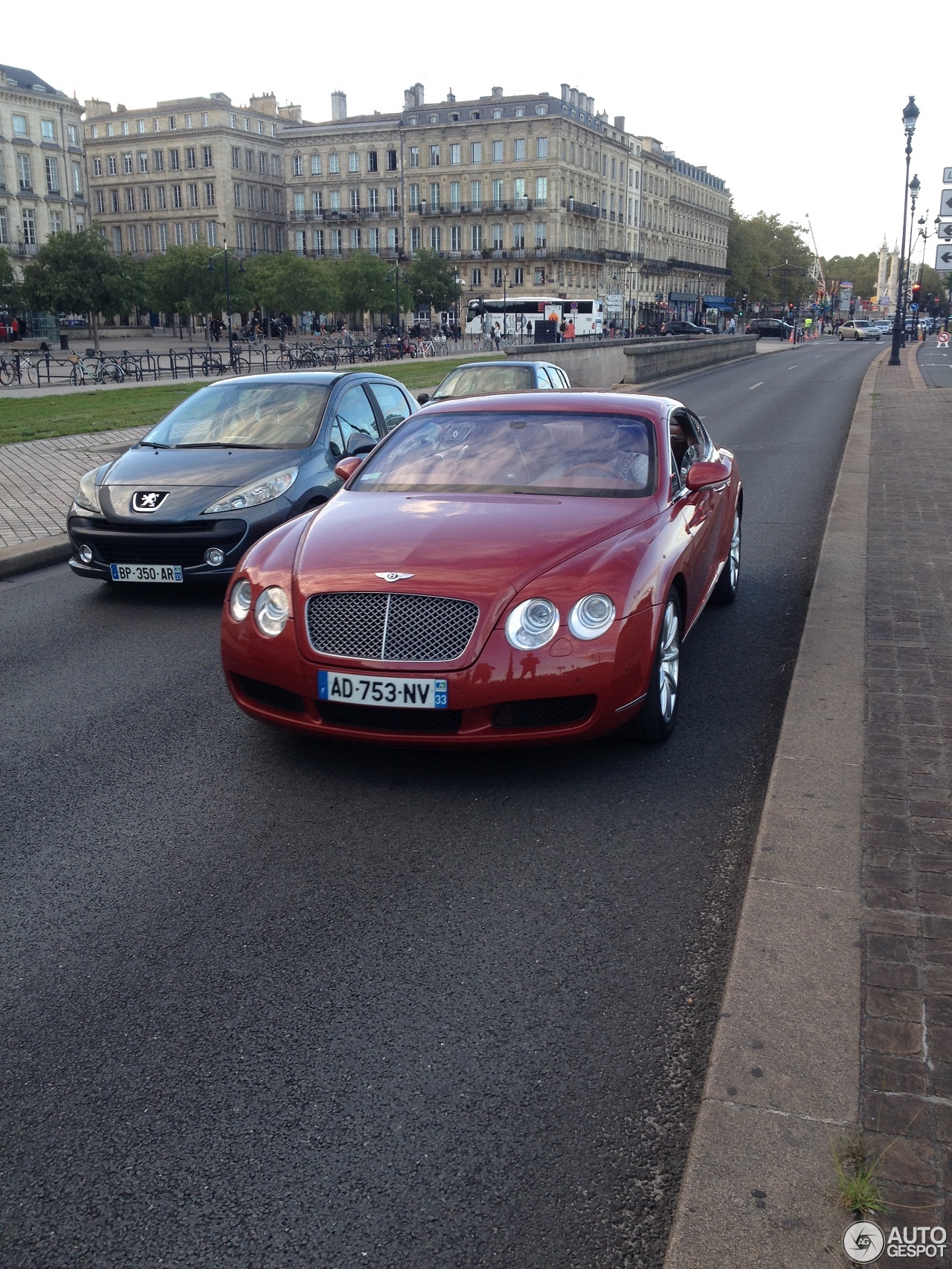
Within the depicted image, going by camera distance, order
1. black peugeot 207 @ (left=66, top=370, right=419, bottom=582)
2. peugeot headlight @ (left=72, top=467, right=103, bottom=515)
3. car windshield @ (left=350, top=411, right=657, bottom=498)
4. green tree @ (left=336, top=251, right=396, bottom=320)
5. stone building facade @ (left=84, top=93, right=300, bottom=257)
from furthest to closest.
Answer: stone building facade @ (left=84, top=93, right=300, bottom=257)
green tree @ (left=336, top=251, right=396, bottom=320)
peugeot headlight @ (left=72, top=467, right=103, bottom=515)
black peugeot 207 @ (left=66, top=370, right=419, bottom=582)
car windshield @ (left=350, top=411, right=657, bottom=498)

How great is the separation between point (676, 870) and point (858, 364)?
161ft

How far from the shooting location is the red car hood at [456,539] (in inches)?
185

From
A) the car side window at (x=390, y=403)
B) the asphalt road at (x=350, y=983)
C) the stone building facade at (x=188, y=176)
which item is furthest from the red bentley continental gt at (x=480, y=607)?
the stone building facade at (x=188, y=176)

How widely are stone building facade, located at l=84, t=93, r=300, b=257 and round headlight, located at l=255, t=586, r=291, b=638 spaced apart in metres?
112

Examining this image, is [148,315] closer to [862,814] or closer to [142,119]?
[142,119]

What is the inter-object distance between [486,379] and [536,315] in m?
72.3

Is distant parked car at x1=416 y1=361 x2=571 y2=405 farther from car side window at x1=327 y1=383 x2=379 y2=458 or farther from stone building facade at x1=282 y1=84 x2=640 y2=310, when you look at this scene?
stone building facade at x1=282 y1=84 x2=640 y2=310

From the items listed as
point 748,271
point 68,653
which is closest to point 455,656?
point 68,653

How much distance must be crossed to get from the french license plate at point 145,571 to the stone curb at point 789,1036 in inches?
179

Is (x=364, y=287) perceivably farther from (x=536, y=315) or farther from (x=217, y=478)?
(x=217, y=478)

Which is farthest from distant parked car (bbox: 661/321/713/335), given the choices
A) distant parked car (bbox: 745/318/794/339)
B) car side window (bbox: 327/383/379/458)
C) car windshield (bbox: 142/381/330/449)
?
car windshield (bbox: 142/381/330/449)

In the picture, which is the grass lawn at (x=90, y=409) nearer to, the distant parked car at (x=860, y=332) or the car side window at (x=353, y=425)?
the car side window at (x=353, y=425)

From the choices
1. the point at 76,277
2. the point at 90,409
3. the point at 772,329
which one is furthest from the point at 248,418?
the point at 772,329

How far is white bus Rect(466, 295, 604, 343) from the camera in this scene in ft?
260
